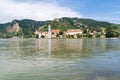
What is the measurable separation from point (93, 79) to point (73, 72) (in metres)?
Result: 4.42

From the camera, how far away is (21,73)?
82.5ft

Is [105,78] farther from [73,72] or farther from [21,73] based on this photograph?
[21,73]

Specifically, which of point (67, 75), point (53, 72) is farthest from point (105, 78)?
point (53, 72)

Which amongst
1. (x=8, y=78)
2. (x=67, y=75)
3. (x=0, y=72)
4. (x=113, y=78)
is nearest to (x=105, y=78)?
(x=113, y=78)

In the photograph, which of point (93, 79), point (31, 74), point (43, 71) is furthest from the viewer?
point (43, 71)

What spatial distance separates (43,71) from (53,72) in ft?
3.74

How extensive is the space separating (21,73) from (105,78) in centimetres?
753

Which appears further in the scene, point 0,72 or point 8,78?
point 0,72

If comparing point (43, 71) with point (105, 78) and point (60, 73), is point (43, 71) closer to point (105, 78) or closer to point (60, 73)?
point (60, 73)

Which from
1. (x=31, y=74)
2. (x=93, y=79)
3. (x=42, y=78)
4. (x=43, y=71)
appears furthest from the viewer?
(x=43, y=71)

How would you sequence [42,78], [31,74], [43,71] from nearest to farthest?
[42,78] < [31,74] < [43,71]

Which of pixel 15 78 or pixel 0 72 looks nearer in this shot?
pixel 15 78

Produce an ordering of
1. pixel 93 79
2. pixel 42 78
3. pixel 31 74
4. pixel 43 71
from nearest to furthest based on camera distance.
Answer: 1. pixel 93 79
2. pixel 42 78
3. pixel 31 74
4. pixel 43 71

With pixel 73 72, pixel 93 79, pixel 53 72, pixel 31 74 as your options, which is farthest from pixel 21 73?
pixel 93 79
